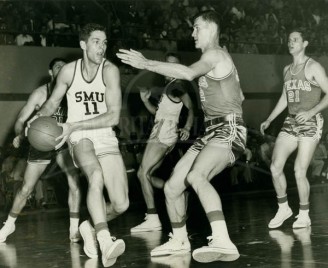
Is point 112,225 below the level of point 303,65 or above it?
below

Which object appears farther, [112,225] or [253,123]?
[253,123]

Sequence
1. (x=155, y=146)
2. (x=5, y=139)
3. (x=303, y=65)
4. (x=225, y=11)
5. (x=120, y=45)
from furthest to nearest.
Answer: (x=225, y=11)
(x=120, y=45)
(x=5, y=139)
(x=155, y=146)
(x=303, y=65)

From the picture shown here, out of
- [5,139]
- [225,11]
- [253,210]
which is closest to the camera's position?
[253,210]

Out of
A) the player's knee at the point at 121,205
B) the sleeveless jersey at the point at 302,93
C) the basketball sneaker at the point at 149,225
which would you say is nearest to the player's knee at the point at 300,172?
the sleeveless jersey at the point at 302,93

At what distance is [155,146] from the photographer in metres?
8.06

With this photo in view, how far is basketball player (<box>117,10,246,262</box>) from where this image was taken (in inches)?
205

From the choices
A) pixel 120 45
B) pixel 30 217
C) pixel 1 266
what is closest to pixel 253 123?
pixel 120 45

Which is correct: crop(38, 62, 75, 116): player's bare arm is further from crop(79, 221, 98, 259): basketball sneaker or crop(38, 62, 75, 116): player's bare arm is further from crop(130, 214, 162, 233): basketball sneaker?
crop(130, 214, 162, 233): basketball sneaker

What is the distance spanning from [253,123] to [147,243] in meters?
10.8

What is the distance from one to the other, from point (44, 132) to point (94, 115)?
0.49 metres

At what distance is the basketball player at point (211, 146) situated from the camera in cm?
521

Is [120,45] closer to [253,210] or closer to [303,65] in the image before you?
[253,210]

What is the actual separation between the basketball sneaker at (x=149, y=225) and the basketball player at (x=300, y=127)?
139cm

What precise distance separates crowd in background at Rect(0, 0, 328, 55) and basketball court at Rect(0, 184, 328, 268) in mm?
4758
